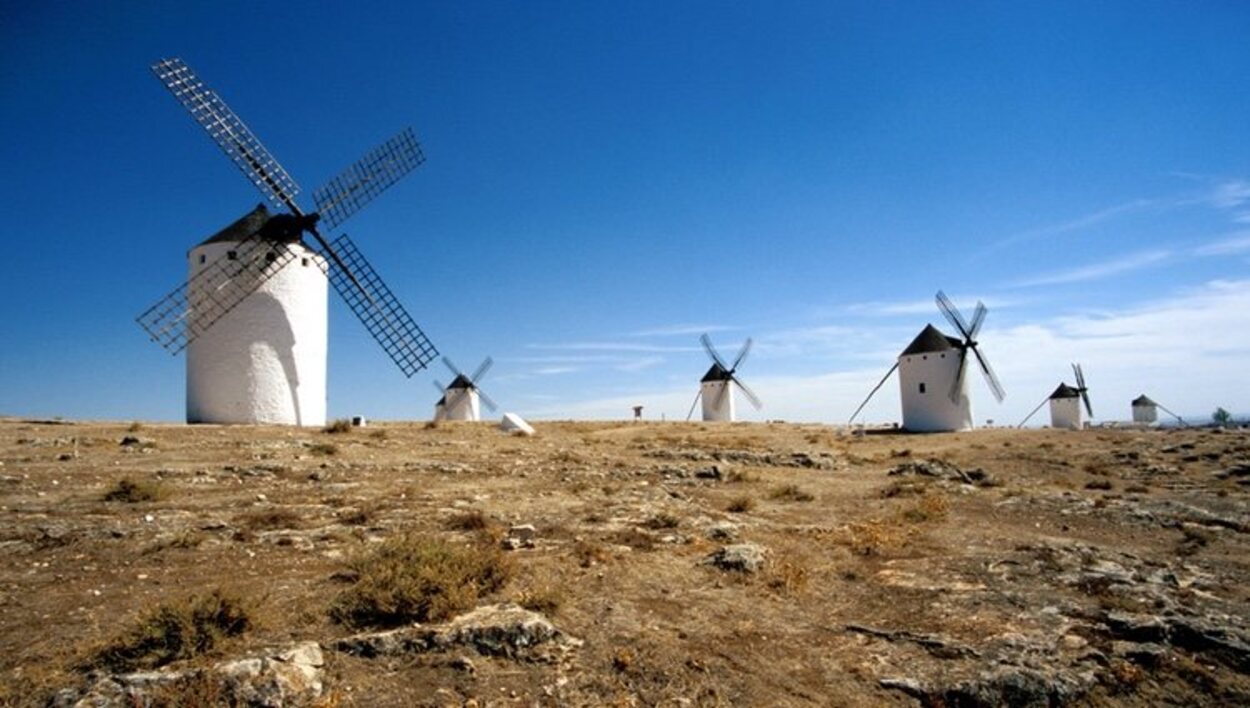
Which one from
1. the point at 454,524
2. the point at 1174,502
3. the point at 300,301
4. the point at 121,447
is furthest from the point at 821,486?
the point at 300,301

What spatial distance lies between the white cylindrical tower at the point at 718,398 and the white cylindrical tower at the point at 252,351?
4229 cm

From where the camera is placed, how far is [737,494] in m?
15.7

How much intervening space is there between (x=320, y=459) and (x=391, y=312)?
13.3m

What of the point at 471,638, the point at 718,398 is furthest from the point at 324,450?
the point at 718,398

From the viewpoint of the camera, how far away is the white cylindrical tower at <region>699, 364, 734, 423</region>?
62231 millimetres

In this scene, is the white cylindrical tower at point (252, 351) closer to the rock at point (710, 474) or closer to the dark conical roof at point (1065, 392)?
the rock at point (710, 474)

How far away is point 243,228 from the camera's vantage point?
2566 cm

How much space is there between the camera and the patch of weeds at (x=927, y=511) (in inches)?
517

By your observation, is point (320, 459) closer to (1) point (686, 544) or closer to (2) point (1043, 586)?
(1) point (686, 544)

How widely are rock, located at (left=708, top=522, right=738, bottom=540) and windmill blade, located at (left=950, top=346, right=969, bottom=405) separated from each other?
35.9 metres

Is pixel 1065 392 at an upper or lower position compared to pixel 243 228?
lower

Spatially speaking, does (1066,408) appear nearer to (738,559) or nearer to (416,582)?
(738,559)

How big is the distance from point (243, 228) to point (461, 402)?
35741 mm

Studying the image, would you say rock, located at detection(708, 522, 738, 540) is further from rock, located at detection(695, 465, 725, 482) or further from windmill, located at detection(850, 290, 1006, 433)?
windmill, located at detection(850, 290, 1006, 433)
